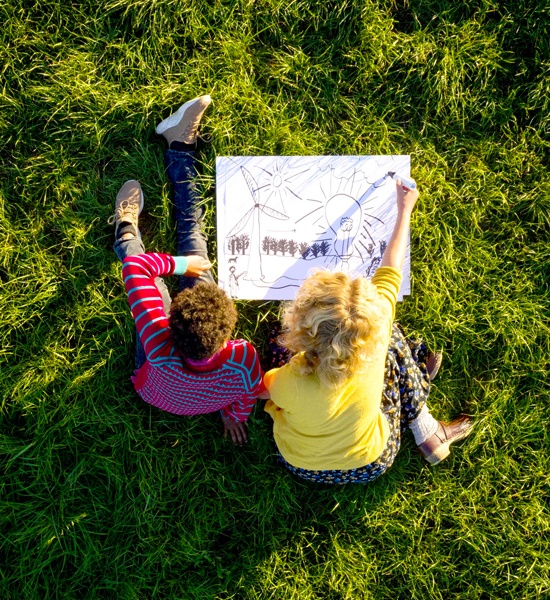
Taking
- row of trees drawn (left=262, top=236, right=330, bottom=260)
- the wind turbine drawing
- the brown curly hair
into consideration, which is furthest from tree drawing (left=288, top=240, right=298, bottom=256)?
the brown curly hair

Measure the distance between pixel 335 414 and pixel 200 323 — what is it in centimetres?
60

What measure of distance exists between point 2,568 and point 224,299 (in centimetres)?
178

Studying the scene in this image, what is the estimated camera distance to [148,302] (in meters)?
2.13

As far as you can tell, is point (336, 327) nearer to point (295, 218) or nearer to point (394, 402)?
point (394, 402)

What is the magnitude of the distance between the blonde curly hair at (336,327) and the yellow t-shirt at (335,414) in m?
0.07

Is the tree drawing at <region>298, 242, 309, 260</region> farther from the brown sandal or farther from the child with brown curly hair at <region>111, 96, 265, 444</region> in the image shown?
the brown sandal


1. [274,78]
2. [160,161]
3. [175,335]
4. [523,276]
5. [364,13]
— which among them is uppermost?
[364,13]

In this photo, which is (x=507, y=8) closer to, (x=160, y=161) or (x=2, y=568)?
(x=160, y=161)

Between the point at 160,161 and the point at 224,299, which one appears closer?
the point at 224,299

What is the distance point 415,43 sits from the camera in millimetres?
2559

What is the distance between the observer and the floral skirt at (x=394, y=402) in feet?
7.56

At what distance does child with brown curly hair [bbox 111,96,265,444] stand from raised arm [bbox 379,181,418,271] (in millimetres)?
717

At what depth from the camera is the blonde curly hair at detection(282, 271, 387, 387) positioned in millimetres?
1782

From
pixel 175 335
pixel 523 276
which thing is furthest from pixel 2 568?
pixel 523 276
